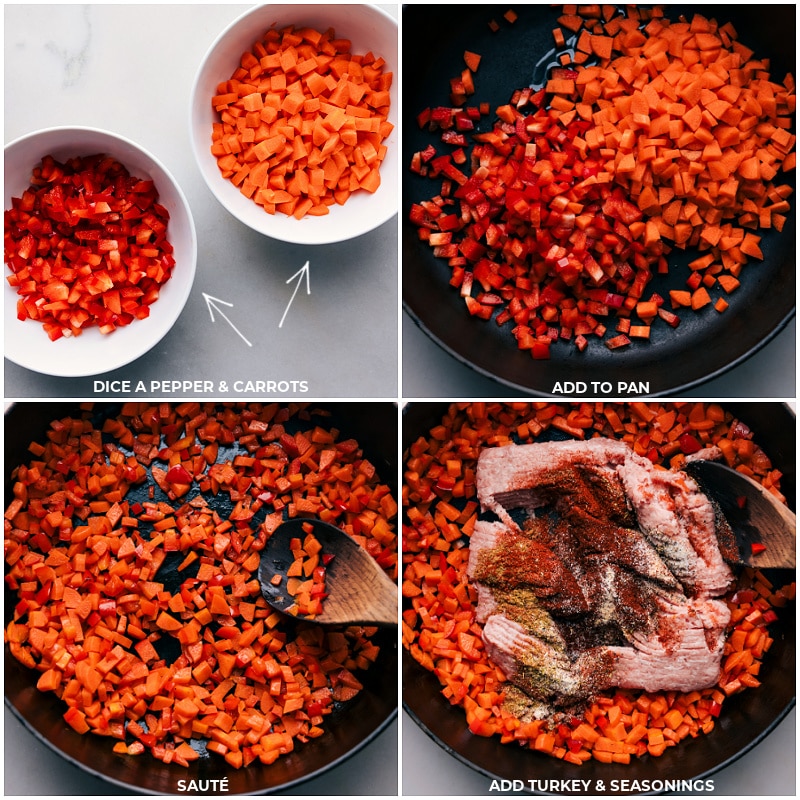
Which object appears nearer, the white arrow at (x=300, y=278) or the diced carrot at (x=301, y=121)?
the diced carrot at (x=301, y=121)

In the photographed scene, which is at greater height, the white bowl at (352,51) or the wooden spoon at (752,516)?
the white bowl at (352,51)

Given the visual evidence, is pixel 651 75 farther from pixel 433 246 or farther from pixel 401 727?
pixel 401 727

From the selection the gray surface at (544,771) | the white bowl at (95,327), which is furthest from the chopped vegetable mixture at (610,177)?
the gray surface at (544,771)

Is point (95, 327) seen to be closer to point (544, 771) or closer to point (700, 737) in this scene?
point (544, 771)

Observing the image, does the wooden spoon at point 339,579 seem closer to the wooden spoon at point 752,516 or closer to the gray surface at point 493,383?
the gray surface at point 493,383

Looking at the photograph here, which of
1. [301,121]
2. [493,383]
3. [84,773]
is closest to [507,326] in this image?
[493,383]

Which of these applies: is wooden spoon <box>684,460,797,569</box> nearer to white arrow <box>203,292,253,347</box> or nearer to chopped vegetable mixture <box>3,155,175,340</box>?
white arrow <box>203,292,253,347</box>

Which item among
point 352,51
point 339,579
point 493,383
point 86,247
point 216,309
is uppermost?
point 352,51
